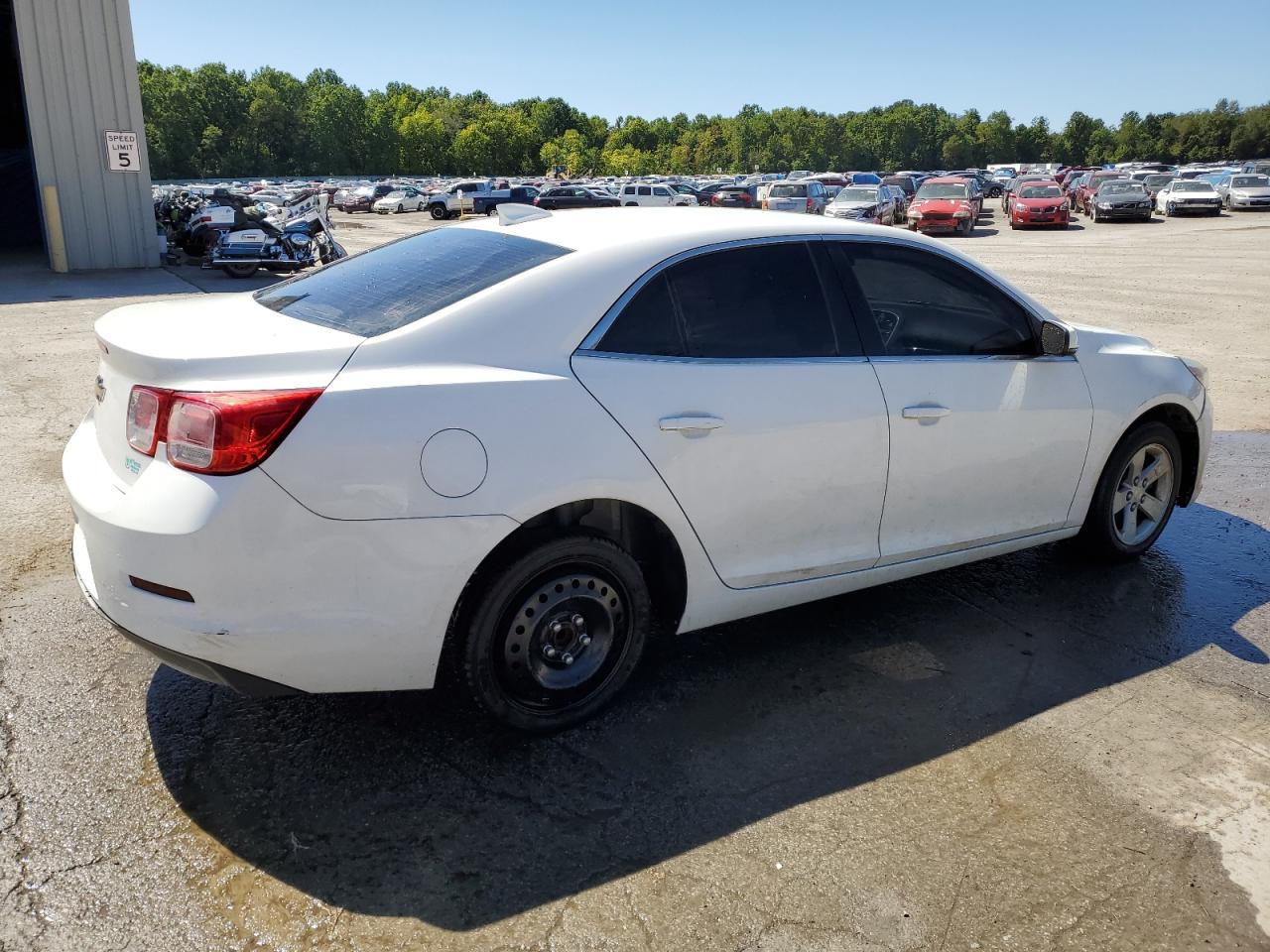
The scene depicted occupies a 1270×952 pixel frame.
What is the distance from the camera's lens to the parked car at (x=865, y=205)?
103ft

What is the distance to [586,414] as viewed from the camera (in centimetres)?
308

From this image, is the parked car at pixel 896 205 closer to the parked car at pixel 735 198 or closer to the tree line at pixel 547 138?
the parked car at pixel 735 198

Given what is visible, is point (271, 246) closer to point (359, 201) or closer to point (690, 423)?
point (690, 423)

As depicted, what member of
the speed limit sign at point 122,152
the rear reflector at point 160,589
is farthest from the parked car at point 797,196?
the rear reflector at point 160,589

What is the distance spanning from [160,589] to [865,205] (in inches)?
1241

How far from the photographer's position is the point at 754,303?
3.60 meters

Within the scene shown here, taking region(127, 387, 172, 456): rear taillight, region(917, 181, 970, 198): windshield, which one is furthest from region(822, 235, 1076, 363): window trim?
region(917, 181, 970, 198): windshield

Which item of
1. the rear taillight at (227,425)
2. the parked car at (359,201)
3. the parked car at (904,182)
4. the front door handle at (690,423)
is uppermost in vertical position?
the rear taillight at (227,425)

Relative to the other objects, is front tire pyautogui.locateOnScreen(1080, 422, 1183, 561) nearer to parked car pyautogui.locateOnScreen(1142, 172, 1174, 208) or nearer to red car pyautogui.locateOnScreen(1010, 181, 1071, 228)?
red car pyautogui.locateOnScreen(1010, 181, 1071, 228)

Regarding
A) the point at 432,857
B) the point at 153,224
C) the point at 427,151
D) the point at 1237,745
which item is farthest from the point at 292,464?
the point at 427,151

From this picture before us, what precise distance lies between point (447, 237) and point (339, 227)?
135 ft

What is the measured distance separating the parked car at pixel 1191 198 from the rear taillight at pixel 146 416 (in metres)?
43.7

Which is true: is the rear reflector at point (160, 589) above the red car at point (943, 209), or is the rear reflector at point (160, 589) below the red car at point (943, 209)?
above

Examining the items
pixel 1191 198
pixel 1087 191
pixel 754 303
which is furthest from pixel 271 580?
pixel 1087 191
